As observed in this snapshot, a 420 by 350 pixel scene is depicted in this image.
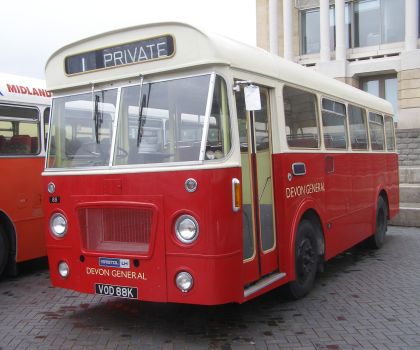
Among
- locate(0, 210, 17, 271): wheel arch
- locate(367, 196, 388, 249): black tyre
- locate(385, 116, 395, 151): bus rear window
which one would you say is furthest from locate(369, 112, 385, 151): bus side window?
locate(0, 210, 17, 271): wheel arch

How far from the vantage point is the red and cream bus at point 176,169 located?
4.59 meters

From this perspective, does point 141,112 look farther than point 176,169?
Yes

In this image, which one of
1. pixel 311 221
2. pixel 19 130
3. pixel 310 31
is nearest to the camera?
pixel 311 221

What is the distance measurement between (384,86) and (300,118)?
2108 centimetres

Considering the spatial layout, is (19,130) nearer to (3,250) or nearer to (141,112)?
(3,250)

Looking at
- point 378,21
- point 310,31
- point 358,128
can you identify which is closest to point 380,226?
point 358,128

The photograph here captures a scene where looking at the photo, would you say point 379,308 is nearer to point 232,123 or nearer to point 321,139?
point 321,139

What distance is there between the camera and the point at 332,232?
696 centimetres

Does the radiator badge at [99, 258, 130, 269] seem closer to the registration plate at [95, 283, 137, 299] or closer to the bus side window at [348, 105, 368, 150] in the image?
the registration plate at [95, 283, 137, 299]

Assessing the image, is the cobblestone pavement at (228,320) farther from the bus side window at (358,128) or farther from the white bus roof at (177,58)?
the white bus roof at (177,58)

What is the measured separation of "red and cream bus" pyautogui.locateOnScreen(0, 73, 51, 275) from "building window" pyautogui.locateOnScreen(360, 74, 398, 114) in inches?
813

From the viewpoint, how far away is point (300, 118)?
6164 millimetres

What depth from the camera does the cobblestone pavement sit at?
190 inches

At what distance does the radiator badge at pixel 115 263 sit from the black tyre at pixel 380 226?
5.64 m
